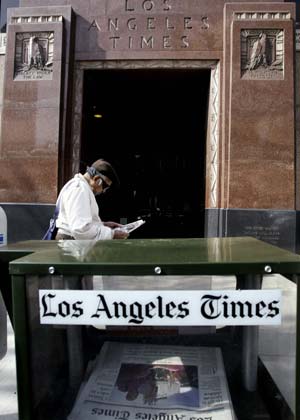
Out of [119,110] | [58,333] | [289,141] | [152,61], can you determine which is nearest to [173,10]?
[152,61]

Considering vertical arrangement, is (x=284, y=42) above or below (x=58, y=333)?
above

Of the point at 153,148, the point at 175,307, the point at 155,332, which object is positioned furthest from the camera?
the point at 153,148

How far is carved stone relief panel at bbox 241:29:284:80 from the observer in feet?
26.3

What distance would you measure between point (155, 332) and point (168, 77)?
7.59 metres

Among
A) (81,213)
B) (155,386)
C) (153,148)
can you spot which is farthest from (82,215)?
(153,148)

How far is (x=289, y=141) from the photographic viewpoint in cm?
789

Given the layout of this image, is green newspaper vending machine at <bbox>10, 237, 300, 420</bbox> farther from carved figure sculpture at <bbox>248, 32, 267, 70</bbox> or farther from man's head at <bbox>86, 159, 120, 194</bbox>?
carved figure sculpture at <bbox>248, 32, 267, 70</bbox>

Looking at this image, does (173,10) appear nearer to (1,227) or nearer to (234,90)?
(234,90)

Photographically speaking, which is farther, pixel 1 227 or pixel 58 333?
pixel 1 227

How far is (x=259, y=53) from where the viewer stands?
26.4ft

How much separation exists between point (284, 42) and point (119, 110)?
5823 millimetres

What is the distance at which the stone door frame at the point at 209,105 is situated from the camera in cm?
833

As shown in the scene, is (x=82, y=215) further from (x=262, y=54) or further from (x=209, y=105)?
(x=262, y=54)

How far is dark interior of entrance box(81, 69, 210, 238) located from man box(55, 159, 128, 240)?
646 cm
